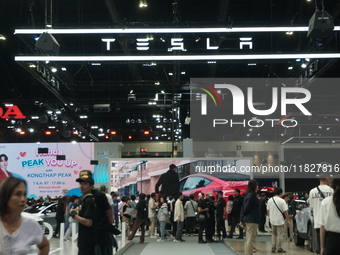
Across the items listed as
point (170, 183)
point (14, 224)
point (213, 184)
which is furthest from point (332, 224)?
point (170, 183)

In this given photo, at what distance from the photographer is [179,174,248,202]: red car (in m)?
18.5

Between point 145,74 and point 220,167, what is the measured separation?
7.06 meters

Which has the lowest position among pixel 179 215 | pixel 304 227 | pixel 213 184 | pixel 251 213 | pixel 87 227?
pixel 179 215

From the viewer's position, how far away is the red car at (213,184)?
18516 millimetres

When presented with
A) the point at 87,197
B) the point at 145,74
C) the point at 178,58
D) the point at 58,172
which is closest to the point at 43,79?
the point at 145,74

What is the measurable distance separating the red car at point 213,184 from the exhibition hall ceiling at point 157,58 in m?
2.09

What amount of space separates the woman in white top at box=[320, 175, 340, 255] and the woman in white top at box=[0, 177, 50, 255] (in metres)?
2.66

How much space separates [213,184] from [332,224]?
14.2 meters

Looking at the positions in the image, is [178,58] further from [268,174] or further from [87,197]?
[268,174]

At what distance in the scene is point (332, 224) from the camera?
4.37 meters

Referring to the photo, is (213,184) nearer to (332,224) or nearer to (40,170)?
(40,170)

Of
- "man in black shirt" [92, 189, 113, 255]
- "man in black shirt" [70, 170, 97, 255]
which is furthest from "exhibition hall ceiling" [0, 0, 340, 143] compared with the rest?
"man in black shirt" [70, 170, 97, 255]

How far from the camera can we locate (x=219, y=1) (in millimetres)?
15375

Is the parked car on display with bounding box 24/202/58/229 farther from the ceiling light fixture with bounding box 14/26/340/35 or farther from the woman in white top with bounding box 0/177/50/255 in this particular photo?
the woman in white top with bounding box 0/177/50/255
